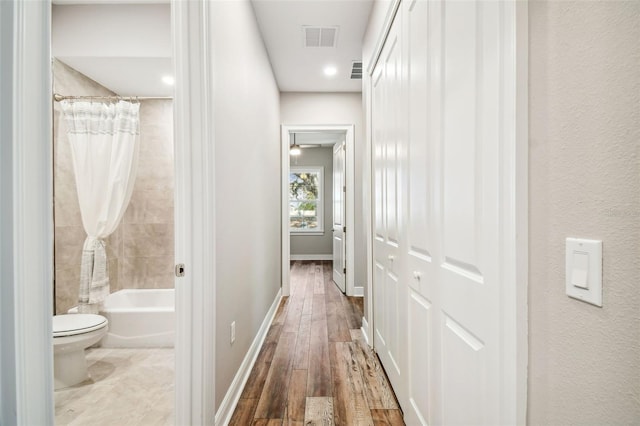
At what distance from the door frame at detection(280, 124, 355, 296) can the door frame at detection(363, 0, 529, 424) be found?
11.5ft

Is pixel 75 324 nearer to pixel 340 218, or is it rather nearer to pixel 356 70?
pixel 340 218

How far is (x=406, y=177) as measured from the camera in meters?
1.63

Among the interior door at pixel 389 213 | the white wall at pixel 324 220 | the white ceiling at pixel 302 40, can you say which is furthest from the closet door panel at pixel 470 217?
the white wall at pixel 324 220

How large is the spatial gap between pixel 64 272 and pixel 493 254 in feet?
10.8

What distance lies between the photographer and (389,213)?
205cm

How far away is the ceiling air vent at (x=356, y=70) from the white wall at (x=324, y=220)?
12.6 feet

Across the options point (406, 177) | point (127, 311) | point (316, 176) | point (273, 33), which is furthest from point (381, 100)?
point (316, 176)

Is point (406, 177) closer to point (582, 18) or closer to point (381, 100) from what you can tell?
point (381, 100)

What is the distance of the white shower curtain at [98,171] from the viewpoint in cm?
270

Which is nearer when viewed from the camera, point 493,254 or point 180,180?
point 493,254

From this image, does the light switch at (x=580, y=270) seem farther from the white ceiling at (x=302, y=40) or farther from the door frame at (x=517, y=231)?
the white ceiling at (x=302, y=40)

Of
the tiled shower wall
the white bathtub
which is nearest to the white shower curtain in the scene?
the white bathtub

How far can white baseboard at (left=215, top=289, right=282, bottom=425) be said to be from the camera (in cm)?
166

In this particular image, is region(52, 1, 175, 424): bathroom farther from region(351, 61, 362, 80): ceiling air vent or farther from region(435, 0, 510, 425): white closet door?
region(351, 61, 362, 80): ceiling air vent
